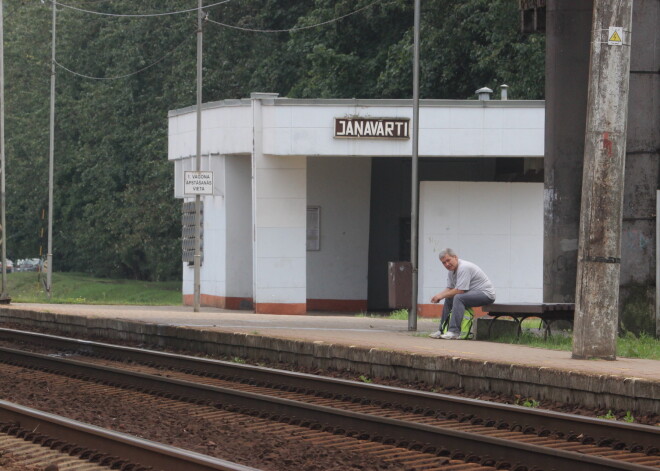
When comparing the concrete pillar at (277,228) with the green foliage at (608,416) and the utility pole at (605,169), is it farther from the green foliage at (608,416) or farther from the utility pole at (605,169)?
the green foliage at (608,416)

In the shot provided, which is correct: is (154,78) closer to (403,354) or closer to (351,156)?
(351,156)

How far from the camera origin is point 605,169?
45.3ft

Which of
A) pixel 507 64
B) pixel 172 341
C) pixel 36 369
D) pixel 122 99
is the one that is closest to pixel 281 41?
pixel 122 99

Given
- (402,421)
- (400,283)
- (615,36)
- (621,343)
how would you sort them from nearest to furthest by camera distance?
(402,421) < (615,36) < (621,343) < (400,283)

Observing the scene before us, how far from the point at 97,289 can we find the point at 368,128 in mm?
33112

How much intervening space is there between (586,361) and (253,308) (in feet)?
52.9

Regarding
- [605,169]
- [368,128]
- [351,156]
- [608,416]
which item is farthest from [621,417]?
[351,156]

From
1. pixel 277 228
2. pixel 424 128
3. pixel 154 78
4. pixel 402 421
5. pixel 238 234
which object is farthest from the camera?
pixel 154 78

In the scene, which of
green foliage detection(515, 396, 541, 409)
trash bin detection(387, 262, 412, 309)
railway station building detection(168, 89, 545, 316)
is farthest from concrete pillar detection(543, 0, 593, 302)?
railway station building detection(168, 89, 545, 316)

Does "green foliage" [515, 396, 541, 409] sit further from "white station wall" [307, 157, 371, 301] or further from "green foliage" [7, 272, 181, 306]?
→ "green foliage" [7, 272, 181, 306]

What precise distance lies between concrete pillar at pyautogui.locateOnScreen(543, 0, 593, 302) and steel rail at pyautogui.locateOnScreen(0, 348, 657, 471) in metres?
7.78

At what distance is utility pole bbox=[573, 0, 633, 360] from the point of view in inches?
543

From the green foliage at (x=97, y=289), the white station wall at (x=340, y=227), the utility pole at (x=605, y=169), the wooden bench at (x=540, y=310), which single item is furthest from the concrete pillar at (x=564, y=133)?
the green foliage at (x=97, y=289)

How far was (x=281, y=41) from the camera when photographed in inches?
2025
